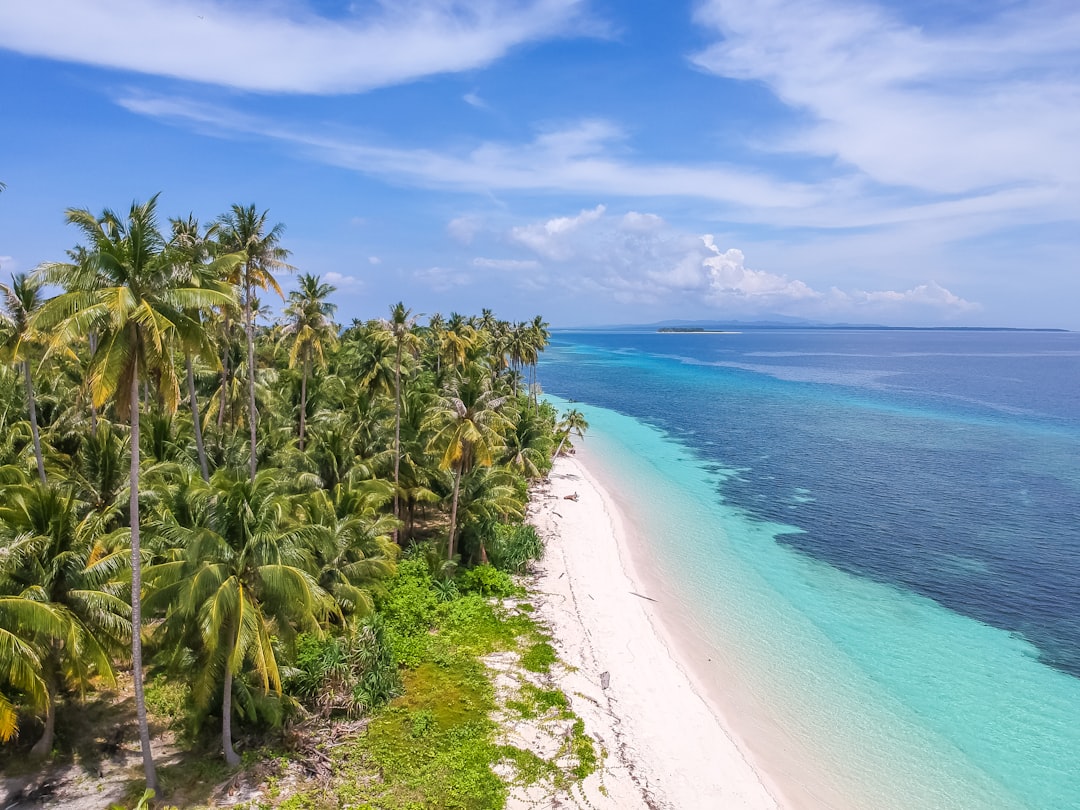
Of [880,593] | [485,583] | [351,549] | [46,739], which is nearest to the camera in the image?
[46,739]

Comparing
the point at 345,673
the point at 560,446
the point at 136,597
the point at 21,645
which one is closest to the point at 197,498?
the point at 136,597

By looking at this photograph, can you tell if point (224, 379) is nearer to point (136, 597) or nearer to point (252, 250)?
point (252, 250)

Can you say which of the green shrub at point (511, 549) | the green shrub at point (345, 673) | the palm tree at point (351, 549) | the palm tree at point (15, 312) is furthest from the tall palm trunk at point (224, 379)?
the green shrub at point (345, 673)

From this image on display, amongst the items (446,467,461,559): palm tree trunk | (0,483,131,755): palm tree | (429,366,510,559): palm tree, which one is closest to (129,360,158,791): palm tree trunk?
(0,483,131,755): palm tree

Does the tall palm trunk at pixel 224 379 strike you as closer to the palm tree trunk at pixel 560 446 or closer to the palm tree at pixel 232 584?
the palm tree at pixel 232 584

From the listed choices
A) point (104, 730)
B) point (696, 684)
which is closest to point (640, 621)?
point (696, 684)
